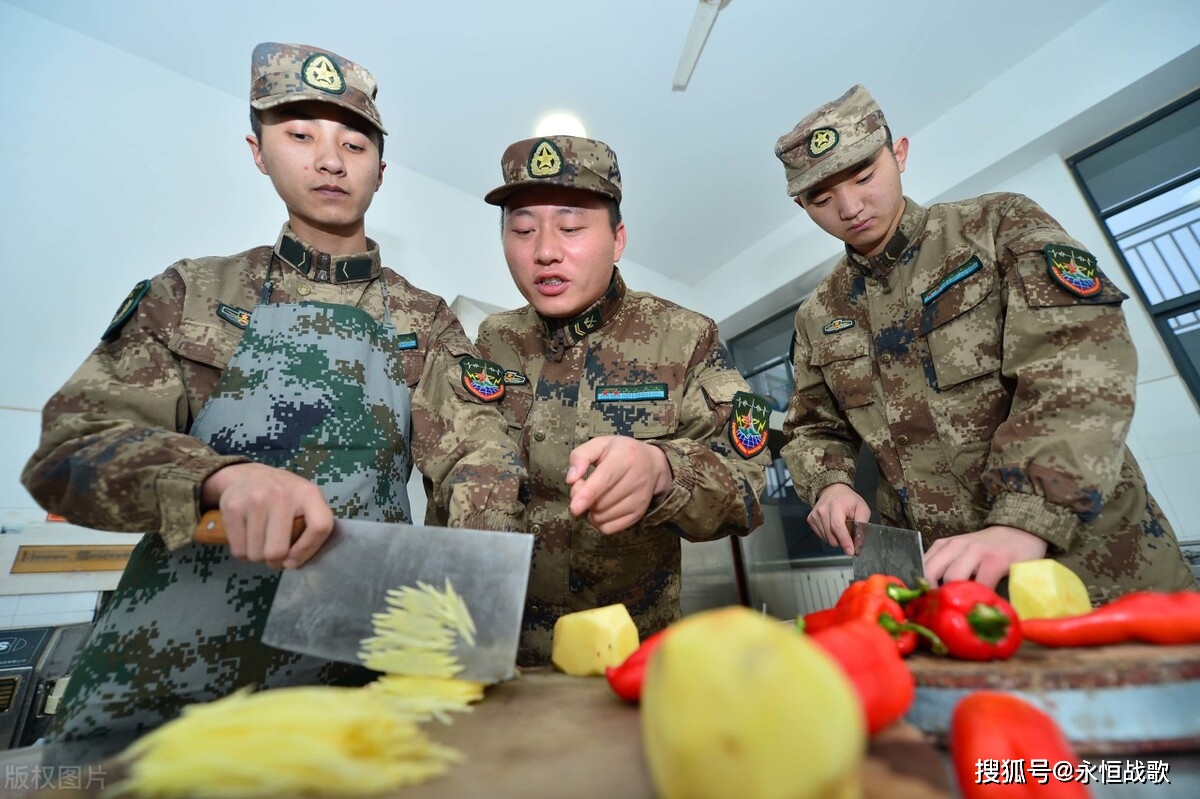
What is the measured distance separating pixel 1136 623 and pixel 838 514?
726 millimetres

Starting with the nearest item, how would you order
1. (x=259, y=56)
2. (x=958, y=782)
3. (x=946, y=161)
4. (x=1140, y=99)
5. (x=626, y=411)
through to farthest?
(x=958, y=782) → (x=259, y=56) → (x=626, y=411) → (x=1140, y=99) → (x=946, y=161)

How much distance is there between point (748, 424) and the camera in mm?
1070

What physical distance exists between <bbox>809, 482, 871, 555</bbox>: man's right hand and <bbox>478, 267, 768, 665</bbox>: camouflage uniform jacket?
268 mm

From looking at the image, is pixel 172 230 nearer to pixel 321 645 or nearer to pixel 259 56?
pixel 259 56

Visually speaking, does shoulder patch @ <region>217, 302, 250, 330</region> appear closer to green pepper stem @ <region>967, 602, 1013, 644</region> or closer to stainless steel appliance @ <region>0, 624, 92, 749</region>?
green pepper stem @ <region>967, 602, 1013, 644</region>

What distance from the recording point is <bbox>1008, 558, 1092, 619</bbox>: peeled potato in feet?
1.80

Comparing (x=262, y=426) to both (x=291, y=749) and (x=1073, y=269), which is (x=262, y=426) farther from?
(x=1073, y=269)

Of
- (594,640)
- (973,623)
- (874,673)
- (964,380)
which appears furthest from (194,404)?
(964,380)

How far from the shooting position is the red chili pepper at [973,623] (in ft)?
1.53

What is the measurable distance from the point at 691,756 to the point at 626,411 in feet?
3.10

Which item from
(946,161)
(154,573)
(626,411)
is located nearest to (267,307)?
(154,573)

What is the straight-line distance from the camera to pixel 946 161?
2.71 metres

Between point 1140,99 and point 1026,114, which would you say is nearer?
point 1140,99

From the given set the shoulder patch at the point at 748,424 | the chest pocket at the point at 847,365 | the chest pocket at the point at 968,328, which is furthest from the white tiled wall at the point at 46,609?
the chest pocket at the point at 968,328
